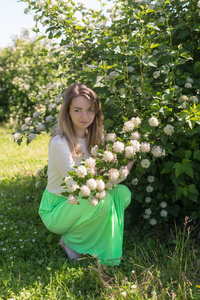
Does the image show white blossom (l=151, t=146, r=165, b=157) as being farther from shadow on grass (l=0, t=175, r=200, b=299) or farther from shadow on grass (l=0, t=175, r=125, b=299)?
shadow on grass (l=0, t=175, r=125, b=299)

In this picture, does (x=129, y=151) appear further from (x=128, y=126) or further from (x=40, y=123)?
(x=40, y=123)

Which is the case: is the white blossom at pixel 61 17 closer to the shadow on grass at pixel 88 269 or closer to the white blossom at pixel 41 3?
the white blossom at pixel 41 3

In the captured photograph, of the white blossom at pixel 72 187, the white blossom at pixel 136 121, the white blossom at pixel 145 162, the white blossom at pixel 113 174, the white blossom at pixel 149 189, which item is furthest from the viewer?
the white blossom at pixel 149 189

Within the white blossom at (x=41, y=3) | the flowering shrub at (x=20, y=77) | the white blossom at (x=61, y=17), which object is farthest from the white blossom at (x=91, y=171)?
the flowering shrub at (x=20, y=77)

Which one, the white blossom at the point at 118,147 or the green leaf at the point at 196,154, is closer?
the white blossom at the point at 118,147

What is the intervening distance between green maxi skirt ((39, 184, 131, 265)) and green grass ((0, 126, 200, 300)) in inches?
3.6

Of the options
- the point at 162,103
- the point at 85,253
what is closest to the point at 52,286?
the point at 85,253

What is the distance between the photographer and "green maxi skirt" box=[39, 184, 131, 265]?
81.8 inches

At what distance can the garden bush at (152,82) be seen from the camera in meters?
2.14

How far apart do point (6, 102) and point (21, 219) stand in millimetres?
5566

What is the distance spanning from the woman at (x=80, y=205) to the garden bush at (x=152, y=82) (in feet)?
0.55

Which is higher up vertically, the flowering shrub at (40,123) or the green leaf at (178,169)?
the flowering shrub at (40,123)

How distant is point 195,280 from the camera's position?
75.7 inches

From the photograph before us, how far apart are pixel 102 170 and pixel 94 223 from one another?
0.48 m
